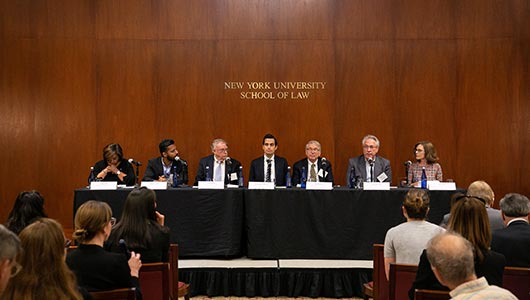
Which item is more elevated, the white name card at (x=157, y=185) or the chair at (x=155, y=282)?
the white name card at (x=157, y=185)

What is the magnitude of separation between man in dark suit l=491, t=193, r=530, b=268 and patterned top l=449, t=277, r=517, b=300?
1.59 m

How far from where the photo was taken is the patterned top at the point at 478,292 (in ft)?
6.71

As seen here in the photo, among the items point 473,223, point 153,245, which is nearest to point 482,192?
point 473,223

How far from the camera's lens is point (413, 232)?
3734 millimetres

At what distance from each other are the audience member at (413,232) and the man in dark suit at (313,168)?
290 cm

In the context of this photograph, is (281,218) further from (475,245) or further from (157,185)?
(475,245)

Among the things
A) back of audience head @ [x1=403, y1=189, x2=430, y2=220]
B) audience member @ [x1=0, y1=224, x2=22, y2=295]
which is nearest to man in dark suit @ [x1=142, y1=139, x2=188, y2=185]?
back of audience head @ [x1=403, y1=189, x2=430, y2=220]

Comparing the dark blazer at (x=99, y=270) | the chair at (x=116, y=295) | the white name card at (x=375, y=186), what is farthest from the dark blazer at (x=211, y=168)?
the chair at (x=116, y=295)

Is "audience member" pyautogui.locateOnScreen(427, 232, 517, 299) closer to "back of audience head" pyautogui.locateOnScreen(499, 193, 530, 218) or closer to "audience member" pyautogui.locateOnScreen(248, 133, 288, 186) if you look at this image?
"back of audience head" pyautogui.locateOnScreen(499, 193, 530, 218)

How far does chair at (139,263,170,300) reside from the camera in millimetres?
3535

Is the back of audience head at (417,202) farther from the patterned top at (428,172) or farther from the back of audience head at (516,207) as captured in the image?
the patterned top at (428,172)

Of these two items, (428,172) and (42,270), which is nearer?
(42,270)

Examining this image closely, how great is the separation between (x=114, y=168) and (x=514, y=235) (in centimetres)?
424

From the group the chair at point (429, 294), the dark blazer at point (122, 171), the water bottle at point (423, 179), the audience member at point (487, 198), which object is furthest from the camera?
the dark blazer at point (122, 171)
